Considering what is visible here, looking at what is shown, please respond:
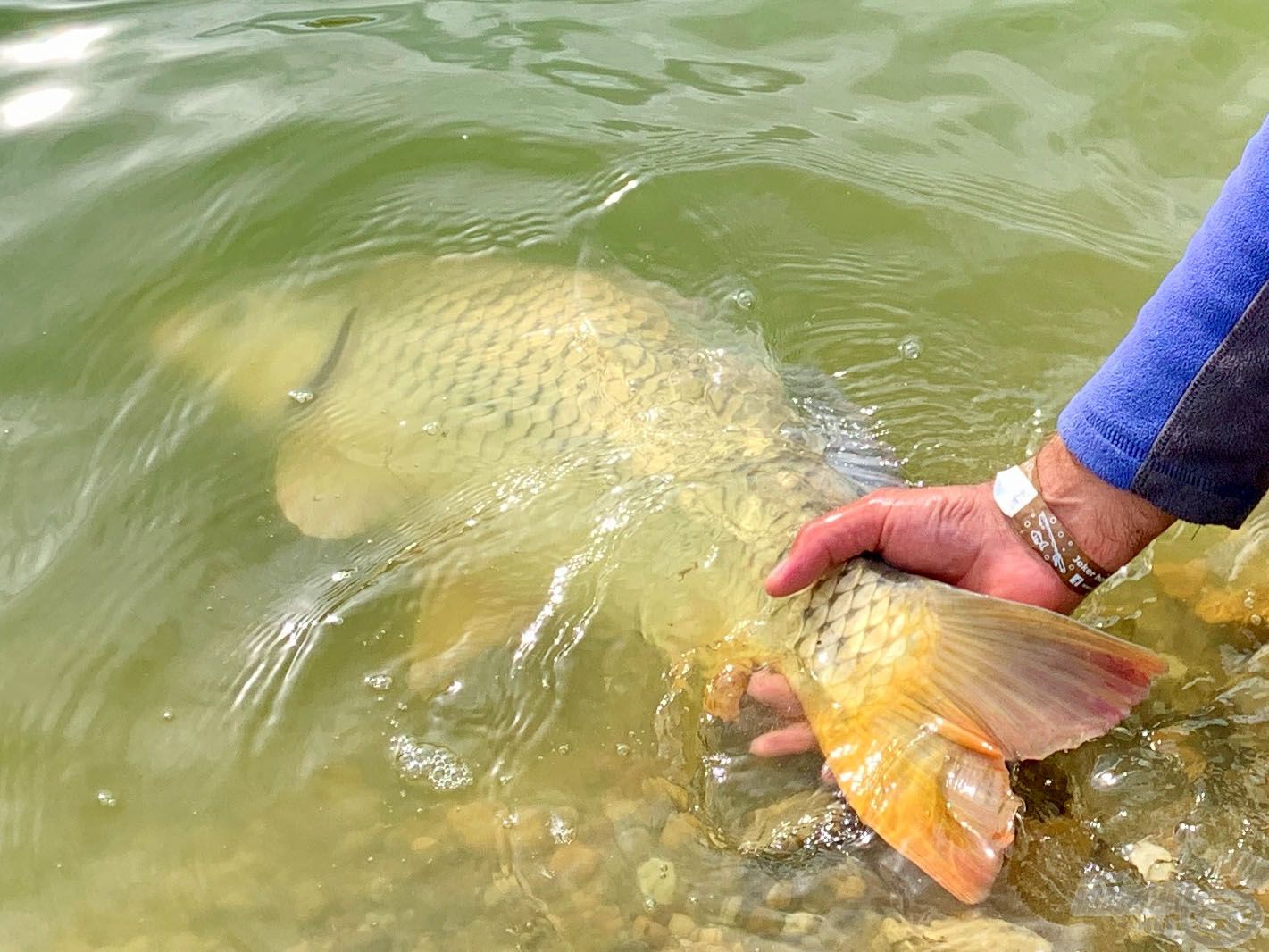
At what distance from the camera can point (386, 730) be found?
2596 mm

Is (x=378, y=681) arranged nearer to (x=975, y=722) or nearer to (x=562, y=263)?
(x=975, y=722)

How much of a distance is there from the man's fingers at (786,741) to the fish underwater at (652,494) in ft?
0.35

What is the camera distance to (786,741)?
7.92 ft

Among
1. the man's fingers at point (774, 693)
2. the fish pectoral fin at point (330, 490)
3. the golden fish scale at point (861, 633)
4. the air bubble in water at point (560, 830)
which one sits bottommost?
the air bubble in water at point (560, 830)

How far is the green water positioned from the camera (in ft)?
7.38

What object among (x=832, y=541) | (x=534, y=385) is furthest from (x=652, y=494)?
(x=832, y=541)

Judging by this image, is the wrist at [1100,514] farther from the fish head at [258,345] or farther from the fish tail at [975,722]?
the fish head at [258,345]

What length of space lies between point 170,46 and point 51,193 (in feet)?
3.43

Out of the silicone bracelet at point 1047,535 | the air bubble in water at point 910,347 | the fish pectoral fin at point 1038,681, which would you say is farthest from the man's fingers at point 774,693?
the air bubble in water at point 910,347

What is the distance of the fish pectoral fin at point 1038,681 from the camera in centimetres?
198

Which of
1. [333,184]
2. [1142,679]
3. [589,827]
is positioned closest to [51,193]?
[333,184]

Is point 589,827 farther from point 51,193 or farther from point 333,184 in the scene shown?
point 51,193

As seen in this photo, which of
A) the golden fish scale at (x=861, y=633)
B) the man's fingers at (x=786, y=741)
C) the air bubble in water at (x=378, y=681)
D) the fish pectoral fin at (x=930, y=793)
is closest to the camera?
the fish pectoral fin at (x=930, y=793)

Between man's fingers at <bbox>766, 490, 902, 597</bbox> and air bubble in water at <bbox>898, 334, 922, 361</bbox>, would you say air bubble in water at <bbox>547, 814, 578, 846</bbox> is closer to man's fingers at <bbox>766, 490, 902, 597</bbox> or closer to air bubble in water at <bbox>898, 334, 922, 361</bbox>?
man's fingers at <bbox>766, 490, 902, 597</bbox>
